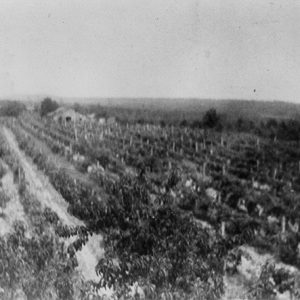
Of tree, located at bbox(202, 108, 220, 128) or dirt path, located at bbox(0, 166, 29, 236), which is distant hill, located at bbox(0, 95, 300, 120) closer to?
tree, located at bbox(202, 108, 220, 128)

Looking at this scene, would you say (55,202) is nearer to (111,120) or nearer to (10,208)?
(10,208)

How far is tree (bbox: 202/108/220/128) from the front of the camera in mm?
3215

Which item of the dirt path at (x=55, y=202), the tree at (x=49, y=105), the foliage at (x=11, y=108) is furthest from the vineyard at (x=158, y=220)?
the tree at (x=49, y=105)

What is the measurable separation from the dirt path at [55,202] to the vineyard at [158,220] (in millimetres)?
12

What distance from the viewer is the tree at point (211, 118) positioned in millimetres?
3215

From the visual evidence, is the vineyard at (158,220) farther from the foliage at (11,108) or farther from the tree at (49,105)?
the tree at (49,105)

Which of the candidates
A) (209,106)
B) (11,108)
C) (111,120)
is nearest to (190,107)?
(209,106)

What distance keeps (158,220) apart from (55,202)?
1.20 meters

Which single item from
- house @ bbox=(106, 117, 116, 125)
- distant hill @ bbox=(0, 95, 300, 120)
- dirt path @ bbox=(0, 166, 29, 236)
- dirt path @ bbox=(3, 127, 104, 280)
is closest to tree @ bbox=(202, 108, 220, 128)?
distant hill @ bbox=(0, 95, 300, 120)

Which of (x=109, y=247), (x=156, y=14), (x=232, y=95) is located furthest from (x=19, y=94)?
(x=232, y=95)

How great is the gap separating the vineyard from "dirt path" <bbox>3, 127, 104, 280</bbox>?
1cm

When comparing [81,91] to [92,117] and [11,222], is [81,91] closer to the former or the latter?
[92,117]

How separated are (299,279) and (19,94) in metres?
3.21

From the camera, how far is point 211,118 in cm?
326
